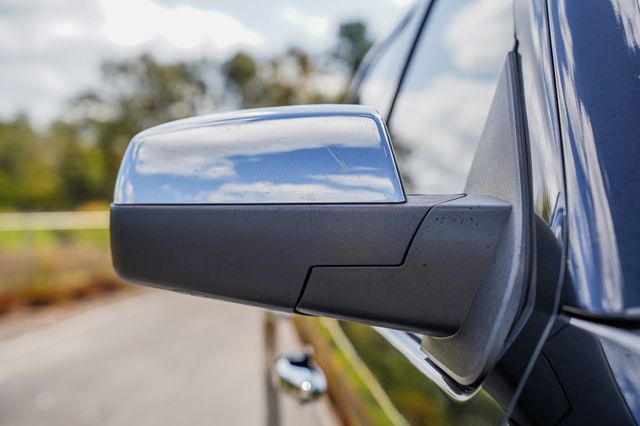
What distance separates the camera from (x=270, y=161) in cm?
86

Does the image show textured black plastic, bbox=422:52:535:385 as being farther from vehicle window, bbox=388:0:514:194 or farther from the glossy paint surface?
vehicle window, bbox=388:0:514:194

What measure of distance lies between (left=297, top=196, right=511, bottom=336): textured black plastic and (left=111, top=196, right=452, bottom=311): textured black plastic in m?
0.02

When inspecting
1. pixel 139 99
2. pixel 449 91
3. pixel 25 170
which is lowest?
pixel 25 170

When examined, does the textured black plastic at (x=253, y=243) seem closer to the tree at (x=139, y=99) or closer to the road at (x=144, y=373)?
the road at (x=144, y=373)

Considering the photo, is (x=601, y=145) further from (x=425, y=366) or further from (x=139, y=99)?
(x=139, y=99)

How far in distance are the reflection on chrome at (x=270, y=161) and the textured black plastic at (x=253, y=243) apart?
0.7 inches

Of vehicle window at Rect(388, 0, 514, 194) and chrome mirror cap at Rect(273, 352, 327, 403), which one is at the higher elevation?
vehicle window at Rect(388, 0, 514, 194)

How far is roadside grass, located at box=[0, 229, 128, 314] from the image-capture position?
38.4 feet

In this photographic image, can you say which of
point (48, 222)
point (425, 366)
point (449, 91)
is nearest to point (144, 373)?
point (449, 91)

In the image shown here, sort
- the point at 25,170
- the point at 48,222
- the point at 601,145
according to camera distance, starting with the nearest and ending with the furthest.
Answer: the point at 601,145
the point at 48,222
the point at 25,170

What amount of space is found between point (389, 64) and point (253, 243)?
78.2 inches

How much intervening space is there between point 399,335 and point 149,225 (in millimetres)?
830

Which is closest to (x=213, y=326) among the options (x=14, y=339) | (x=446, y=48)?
(x=14, y=339)

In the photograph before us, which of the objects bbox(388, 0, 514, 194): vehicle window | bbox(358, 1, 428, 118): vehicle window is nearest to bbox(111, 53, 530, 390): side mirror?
bbox(388, 0, 514, 194): vehicle window
